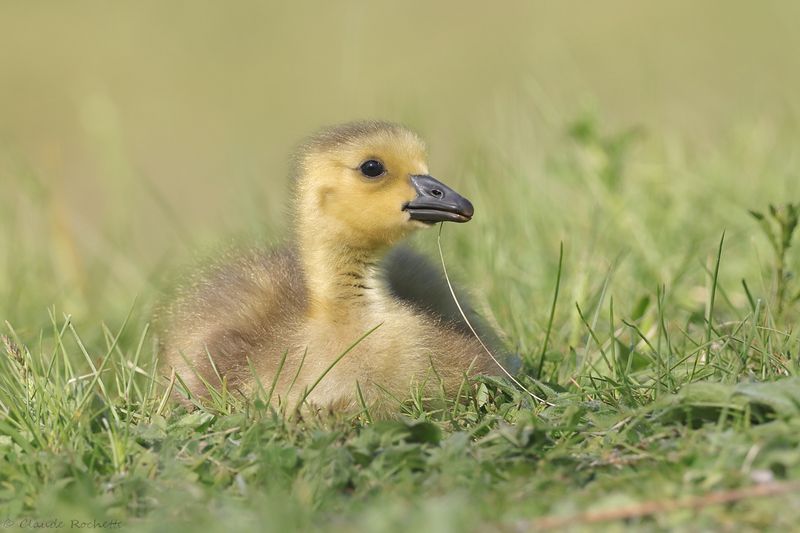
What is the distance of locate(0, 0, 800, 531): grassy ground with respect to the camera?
2.94 metres

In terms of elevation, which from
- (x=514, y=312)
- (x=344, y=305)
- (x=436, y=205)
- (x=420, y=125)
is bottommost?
(x=514, y=312)

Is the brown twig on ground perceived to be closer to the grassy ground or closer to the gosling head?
the grassy ground

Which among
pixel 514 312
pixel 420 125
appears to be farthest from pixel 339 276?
pixel 420 125

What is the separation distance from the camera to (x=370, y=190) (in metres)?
4.18

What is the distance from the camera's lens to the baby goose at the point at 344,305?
3.84m

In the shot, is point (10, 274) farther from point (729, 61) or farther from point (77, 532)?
point (729, 61)

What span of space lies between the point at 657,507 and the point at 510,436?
→ 0.54 m

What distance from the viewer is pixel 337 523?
9.23ft

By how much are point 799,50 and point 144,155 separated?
6658 mm

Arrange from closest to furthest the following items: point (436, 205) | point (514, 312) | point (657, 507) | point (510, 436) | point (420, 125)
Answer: point (657, 507)
point (510, 436)
point (436, 205)
point (514, 312)
point (420, 125)

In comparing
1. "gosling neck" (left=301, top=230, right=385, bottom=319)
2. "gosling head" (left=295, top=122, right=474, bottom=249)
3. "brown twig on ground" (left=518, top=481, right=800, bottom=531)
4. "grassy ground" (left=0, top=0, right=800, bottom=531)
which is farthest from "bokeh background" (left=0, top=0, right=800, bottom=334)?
"brown twig on ground" (left=518, top=481, right=800, bottom=531)

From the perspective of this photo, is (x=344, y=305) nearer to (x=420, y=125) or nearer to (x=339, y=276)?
(x=339, y=276)

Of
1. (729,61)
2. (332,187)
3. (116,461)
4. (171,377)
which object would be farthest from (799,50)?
(116,461)

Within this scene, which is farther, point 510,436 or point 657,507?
point 510,436
